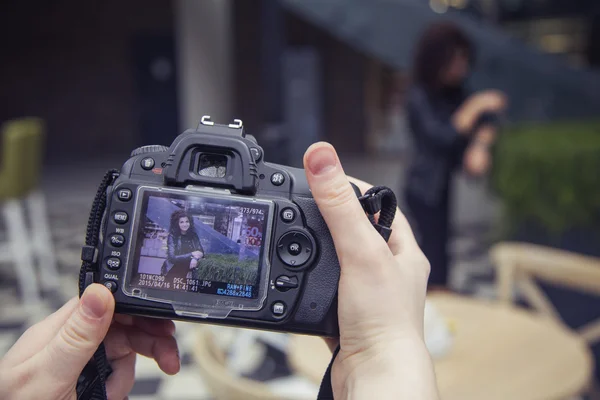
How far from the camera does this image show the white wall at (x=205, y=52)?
Answer: 19.0 feet

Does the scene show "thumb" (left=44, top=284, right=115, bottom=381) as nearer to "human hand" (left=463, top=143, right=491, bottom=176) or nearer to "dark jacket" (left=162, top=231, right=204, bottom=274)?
"dark jacket" (left=162, top=231, right=204, bottom=274)

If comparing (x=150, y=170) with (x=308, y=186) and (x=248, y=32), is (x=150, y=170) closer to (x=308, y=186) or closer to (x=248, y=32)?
(x=308, y=186)

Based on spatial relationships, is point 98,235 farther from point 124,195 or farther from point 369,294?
point 369,294

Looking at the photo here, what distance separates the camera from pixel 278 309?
0.62 metres

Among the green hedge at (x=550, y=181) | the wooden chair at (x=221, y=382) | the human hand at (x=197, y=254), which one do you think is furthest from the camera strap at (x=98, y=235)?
the green hedge at (x=550, y=181)

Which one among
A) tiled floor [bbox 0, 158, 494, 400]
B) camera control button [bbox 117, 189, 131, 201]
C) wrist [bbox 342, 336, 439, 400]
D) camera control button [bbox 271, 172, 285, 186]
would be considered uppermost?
camera control button [bbox 271, 172, 285, 186]

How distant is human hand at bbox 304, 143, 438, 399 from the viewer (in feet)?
1.88

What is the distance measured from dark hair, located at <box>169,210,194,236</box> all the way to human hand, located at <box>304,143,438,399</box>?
0.13 meters

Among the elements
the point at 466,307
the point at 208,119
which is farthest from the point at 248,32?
the point at 208,119

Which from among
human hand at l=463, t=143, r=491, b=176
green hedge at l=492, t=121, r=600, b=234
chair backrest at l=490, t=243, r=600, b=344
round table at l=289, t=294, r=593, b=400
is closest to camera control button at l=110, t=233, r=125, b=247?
round table at l=289, t=294, r=593, b=400

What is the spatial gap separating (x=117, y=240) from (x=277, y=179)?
0.58ft

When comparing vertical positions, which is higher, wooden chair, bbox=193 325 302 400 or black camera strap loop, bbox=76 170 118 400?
black camera strap loop, bbox=76 170 118 400

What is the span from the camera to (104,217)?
2.04 ft

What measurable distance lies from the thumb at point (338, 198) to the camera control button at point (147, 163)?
6.4 inches
